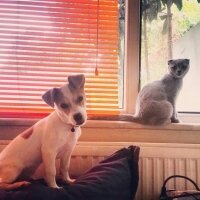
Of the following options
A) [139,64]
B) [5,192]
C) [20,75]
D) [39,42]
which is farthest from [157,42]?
[5,192]

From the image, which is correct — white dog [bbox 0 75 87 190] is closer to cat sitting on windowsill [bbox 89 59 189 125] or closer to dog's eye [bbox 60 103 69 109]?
dog's eye [bbox 60 103 69 109]

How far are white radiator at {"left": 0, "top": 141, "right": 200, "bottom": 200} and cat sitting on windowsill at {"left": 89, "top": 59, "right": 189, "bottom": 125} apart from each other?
17cm

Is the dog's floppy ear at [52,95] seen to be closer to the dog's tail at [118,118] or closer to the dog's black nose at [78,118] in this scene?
the dog's black nose at [78,118]

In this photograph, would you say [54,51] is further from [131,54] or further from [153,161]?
[153,161]

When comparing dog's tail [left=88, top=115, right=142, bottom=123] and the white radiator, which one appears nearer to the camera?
the white radiator

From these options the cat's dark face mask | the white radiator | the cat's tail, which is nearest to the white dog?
the white radiator

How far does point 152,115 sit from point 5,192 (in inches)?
34.6

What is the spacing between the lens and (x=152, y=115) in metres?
1.69

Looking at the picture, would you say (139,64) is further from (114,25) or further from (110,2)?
(110,2)

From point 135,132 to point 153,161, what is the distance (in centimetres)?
19

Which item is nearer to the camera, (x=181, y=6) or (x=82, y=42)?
(x=82, y=42)

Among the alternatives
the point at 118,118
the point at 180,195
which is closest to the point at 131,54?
the point at 118,118

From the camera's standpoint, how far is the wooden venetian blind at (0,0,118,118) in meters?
1.69

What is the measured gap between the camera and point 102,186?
1140mm
